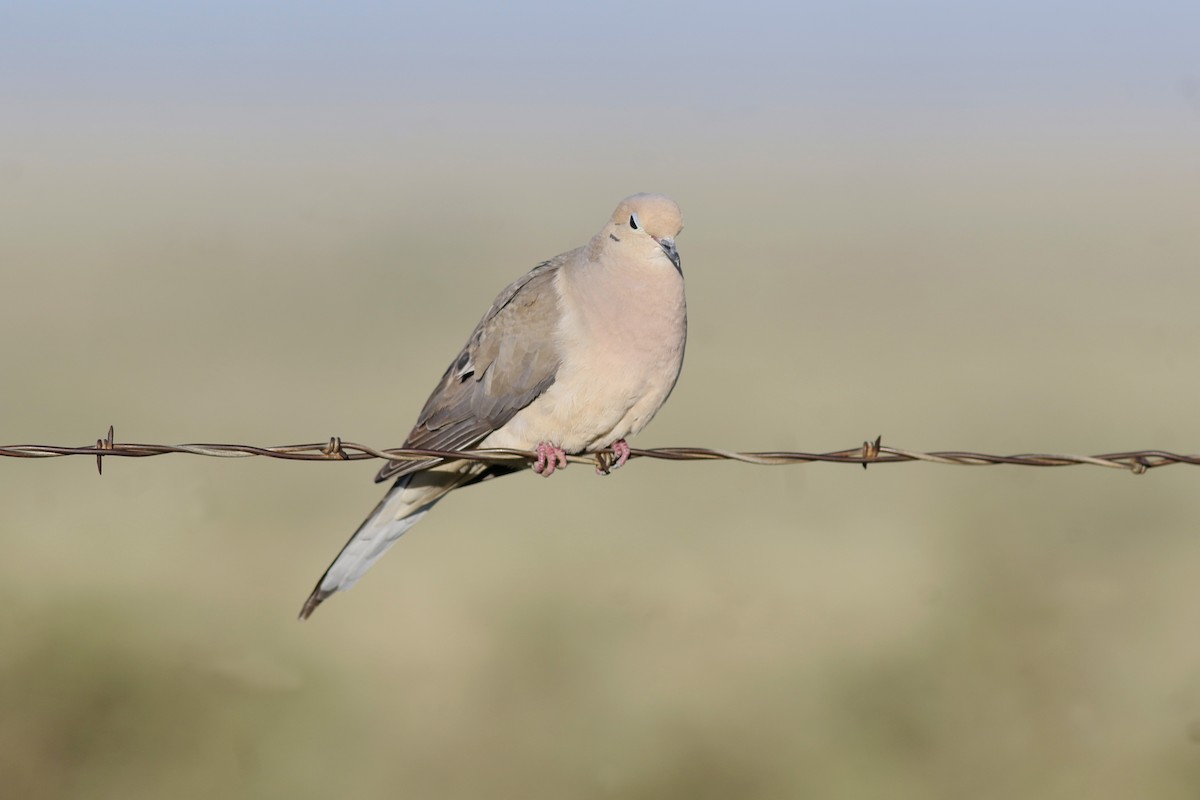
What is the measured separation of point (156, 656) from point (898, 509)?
6.47 metres

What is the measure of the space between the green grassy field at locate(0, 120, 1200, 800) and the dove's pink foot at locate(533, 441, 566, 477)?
2712 mm

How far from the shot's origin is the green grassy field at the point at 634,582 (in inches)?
309

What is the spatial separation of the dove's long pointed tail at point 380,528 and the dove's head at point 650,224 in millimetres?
1171

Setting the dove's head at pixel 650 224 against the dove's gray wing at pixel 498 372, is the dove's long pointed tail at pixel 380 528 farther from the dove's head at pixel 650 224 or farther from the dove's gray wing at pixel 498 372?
the dove's head at pixel 650 224

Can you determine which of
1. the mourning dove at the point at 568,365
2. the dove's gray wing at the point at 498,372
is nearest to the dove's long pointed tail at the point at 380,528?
the mourning dove at the point at 568,365

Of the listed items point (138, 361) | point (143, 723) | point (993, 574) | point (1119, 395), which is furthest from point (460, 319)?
point (143, 723)

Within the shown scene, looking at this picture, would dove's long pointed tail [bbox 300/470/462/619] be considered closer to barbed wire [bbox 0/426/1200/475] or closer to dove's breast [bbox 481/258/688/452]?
dove's breast [bbox 481/258/688/452]

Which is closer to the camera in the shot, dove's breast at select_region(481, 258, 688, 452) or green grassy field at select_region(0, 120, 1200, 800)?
dove's breast at select_region(481, 258, 688, 452)

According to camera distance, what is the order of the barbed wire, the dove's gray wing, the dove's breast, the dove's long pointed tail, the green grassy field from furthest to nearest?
the green grassy field < the dove's long pointed tail < the dove's gray wing < the dove's breast < the barbed wire

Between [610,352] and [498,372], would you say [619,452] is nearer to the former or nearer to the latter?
[610,352]

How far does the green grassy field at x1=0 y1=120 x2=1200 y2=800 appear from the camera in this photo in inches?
309

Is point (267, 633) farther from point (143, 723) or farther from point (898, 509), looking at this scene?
point (898, 509)

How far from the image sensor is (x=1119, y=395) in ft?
58.4

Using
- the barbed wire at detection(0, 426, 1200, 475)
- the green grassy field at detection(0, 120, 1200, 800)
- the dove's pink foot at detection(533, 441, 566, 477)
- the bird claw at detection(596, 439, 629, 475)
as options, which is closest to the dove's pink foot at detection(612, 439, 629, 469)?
the bird claw at detection(596, 439, 629, 475)
